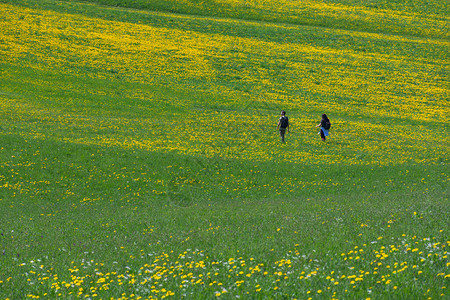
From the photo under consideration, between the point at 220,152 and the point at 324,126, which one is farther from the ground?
the point at 324,126

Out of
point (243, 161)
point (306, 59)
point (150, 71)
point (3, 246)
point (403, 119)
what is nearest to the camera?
point (3, 246)

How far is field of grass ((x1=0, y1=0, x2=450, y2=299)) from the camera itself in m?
9.55

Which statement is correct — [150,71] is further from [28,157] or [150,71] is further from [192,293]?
[192,293]

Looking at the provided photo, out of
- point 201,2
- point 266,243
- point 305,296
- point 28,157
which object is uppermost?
point 201,2

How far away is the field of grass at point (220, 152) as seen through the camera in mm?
9555

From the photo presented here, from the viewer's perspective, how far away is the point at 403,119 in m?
41.4

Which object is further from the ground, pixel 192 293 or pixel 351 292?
pixel 351 292

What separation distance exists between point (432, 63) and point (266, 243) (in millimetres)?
56050

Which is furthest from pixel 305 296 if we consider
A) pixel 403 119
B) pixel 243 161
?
pixel 403 119

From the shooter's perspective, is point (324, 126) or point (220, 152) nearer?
point (220, 152)

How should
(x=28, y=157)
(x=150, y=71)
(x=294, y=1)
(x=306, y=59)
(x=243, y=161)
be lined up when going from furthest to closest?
(x=294, y=1) < (x=306, y=59) < (x=150, y=71) < (x=243, y=161) < (x=28, y=157)

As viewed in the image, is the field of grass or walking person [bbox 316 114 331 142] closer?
the field of grass

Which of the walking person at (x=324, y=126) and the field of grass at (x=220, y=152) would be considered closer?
the field of grass at (x=220, y=152)

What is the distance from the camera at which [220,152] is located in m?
29.0
